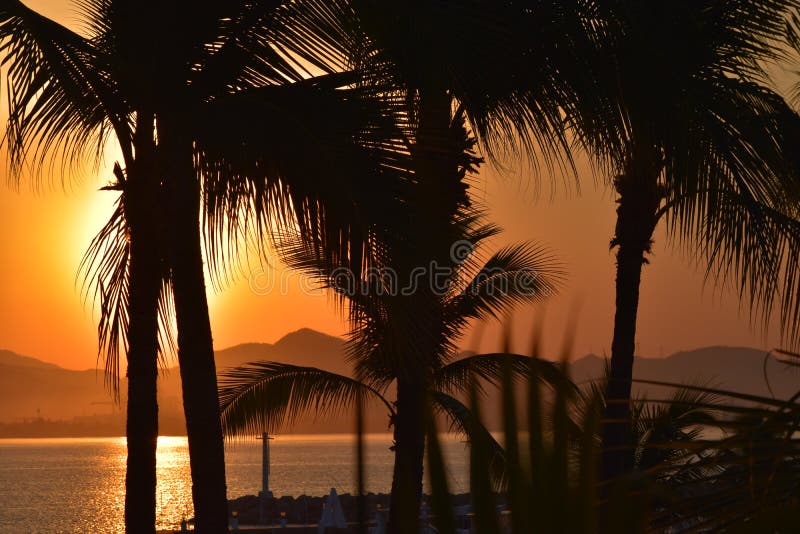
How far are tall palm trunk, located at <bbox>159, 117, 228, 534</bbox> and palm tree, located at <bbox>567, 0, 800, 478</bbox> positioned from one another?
2688mm

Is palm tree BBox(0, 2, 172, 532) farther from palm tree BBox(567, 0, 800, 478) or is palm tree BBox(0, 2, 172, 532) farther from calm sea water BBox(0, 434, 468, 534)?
→ calm sea water BBox(0, 434, 468, 534)

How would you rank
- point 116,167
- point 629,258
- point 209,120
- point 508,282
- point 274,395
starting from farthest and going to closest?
point 508,282
point 274,395
point 629,258
point 116,167
point 209,120

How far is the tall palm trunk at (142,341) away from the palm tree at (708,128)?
153 inches

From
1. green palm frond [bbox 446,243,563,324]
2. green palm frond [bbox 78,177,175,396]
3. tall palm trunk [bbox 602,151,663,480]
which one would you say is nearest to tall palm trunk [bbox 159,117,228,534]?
green palm frond [bbox 78,177,175,396]

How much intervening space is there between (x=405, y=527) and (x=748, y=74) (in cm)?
729

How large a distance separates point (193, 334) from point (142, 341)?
2.09m

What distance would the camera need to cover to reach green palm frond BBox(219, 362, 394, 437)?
13.0m

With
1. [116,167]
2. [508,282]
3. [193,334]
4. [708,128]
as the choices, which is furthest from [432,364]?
[708,128]

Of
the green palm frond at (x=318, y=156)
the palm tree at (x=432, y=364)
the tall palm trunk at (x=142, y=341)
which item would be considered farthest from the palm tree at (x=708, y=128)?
the tall palm trunk at (x=142, y=341)

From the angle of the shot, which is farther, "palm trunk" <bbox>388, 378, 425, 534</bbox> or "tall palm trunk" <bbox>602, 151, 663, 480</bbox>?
"tall palm trunk" <bbox>602, 151, 663, 480</bbox>

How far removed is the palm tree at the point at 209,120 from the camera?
20.6ft

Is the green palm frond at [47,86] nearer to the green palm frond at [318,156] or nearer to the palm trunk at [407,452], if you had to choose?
the green palm frond at [318,156]

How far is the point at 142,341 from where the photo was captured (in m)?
8.82

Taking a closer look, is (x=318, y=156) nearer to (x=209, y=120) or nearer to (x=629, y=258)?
(x=209, y=120)
